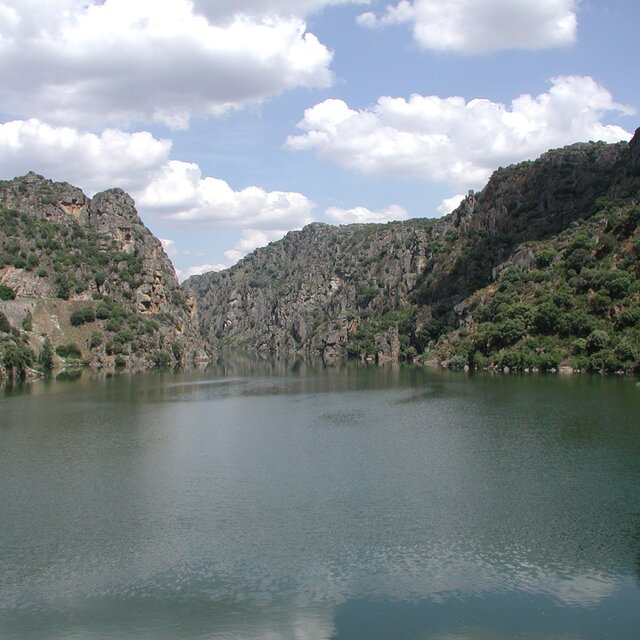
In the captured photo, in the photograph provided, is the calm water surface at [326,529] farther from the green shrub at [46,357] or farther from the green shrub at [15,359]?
the green shrub at [46,357]

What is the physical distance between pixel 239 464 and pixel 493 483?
15.0m

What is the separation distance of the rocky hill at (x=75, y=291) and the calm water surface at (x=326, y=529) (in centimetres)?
8162

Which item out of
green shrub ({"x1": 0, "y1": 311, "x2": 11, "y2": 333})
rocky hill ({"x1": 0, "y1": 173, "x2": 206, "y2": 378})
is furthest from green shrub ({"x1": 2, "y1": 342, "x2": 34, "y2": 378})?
green shrub ({"x1": 0, "y1": 311, "x2": 11, "y2": 333})

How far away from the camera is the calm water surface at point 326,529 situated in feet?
68.0

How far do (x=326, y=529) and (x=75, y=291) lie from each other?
148 meters

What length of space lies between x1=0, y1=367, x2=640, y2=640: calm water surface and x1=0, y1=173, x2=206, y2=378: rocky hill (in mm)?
81625

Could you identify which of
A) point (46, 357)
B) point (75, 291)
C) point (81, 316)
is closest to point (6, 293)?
point (81, 316)

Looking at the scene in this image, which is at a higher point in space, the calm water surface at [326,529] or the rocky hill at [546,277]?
the rocky hill at [546,277]

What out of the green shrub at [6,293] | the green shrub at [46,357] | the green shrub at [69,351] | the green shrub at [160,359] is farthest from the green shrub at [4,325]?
the green shrub at [160,359]

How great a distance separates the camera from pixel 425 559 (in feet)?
82.2

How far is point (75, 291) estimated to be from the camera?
538 feet

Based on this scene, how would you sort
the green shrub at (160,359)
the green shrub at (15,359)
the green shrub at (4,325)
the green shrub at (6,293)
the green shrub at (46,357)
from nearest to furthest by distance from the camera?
the green shrub at (15,359), the green shrub at (4,325), the green shrub at (46,357), the green shrub at (6,293), the green shrub at (160,359)

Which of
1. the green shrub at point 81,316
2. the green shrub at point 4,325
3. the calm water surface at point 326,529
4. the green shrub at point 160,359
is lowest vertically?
the calm water surface at point 326,529

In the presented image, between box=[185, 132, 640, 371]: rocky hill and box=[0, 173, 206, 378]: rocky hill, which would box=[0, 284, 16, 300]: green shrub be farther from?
box=[185, 132, 640, 371]: rocky hill
